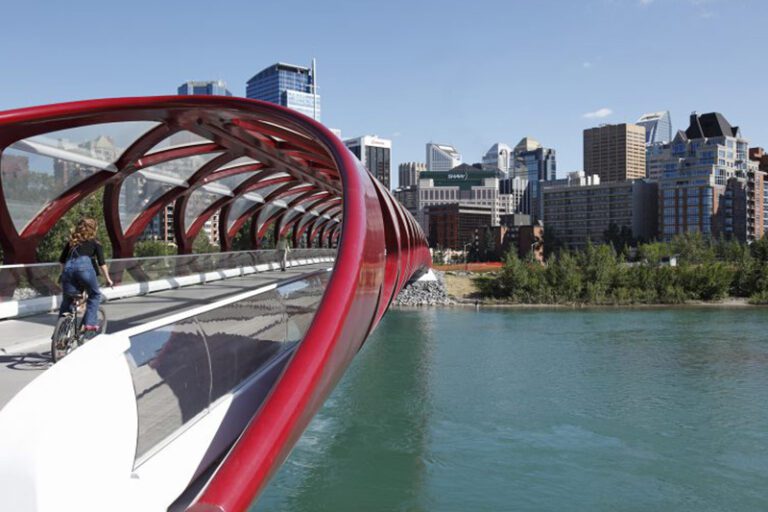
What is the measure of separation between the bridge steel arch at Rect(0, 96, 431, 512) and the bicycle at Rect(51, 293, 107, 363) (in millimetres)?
2490

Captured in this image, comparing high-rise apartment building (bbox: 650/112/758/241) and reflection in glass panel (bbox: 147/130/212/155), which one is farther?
high-rise apartment building (bbox: 650/112/758/241)

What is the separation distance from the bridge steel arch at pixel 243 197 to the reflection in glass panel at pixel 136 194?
0.06 meters

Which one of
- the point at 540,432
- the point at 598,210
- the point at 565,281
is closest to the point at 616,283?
the point at 565,281

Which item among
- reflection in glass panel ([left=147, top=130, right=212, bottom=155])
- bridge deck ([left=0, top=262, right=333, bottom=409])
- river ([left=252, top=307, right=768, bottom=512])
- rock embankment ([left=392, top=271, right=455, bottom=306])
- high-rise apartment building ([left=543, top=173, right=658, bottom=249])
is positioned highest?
high-rise apartment building ([left=543, top=173, right=658, bottom=249])

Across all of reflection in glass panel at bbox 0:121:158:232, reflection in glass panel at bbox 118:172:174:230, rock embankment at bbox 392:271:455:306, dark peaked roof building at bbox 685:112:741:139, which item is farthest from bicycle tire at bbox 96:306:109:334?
dark peaked roof building at bbox 685:112:741:139

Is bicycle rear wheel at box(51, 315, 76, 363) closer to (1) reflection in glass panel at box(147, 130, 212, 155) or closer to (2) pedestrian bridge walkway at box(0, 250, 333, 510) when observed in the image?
(2) pedestrian bridge walkway at box(0, 250, 333, 510)

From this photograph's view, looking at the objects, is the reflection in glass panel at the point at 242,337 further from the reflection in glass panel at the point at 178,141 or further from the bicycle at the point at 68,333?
the reflection in glass panel at the point at 178,141

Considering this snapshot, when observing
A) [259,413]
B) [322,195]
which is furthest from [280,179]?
[259,413]

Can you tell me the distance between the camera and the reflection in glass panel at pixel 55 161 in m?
12.3

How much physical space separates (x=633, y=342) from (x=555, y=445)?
56.7ft

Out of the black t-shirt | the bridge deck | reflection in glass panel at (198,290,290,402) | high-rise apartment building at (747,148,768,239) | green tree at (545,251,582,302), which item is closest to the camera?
reflection in glass panel at (198,290,290,402)

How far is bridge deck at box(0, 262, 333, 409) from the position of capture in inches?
212

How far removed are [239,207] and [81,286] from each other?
21.5m

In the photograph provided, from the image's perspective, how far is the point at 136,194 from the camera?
60.3ft
